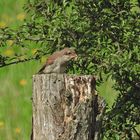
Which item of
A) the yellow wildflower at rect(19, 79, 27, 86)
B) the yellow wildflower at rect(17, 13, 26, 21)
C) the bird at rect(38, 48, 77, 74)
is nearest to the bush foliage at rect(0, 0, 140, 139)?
the bird at rect(38, 48, 77, 74)

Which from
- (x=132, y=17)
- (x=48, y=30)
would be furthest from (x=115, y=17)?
(x=48, y=30)

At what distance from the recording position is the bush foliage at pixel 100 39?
684 centimetres

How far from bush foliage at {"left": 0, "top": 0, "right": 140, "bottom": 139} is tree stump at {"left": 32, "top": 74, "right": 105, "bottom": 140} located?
0.83 m

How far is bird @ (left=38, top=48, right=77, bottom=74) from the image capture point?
6.91 m

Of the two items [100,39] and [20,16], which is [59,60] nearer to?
[100,39]

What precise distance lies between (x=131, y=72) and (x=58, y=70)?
0.80 metres

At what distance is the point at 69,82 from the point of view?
5.82 meters

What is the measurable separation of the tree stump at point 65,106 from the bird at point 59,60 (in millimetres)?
1038

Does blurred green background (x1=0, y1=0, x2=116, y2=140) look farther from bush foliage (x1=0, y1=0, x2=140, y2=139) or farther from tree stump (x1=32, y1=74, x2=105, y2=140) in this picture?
tree stump (x1=32, y1=74, x2=105, y2=140)

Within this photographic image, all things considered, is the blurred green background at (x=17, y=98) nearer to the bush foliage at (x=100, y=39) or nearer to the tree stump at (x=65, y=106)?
the bush foliage at (x=100, y=39)

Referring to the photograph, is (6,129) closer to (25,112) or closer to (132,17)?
(25,112)

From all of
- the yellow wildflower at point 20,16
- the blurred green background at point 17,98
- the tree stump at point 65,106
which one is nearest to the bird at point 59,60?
the tree stump at point 65,106

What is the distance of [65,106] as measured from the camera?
582cm

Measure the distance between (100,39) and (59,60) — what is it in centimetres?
42
